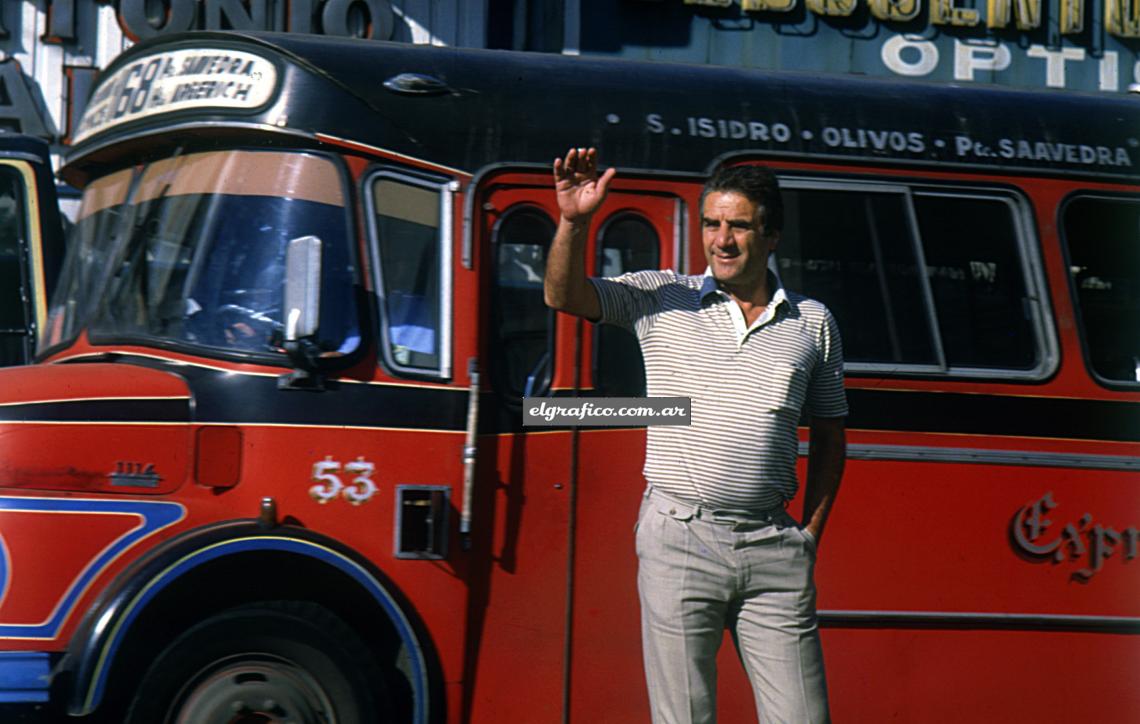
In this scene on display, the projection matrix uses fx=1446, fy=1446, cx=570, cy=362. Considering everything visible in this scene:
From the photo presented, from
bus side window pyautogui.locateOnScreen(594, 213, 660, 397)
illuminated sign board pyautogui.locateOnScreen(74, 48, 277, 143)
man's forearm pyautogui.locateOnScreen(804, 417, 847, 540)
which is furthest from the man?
illuminated sign board pyautogui.locateOnScreen(74, 48, 277, 143)

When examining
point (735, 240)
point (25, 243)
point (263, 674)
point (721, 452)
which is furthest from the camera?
point (25, 243)

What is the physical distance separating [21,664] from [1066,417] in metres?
3.70

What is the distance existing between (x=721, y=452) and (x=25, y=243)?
4758 mm

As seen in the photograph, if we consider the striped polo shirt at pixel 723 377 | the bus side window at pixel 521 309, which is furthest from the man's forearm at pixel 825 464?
the bus side window at pixel 521 309

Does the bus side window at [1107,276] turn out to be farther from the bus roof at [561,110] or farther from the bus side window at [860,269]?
the bus side window at [860,269]

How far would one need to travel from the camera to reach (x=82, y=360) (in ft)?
16.8

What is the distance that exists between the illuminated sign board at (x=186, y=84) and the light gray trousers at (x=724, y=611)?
2.22 metres

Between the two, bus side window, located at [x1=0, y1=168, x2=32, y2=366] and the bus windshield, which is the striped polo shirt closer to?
the bus windshield

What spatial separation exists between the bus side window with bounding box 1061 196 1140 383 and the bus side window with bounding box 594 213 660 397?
5.36ft

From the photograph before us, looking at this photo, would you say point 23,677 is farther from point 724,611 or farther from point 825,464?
point 825,464

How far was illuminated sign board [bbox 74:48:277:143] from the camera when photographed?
5.00 metres

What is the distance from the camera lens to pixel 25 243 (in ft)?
23.9

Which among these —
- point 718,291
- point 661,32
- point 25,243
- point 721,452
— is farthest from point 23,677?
point 661,32

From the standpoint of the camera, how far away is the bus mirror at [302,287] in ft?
14.7
